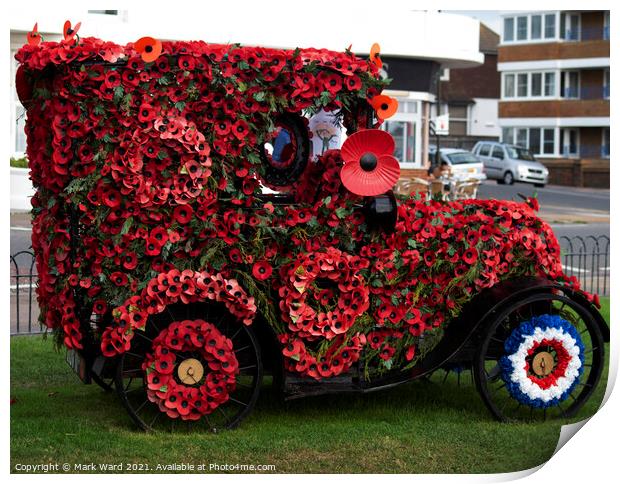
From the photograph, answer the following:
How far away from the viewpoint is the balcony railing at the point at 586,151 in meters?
46.8

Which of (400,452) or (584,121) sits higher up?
(584,121)

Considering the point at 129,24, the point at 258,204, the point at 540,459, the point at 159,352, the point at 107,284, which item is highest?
the point at 129,24

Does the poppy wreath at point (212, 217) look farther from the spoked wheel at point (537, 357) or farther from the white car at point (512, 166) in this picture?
the white car at point (512, 166)

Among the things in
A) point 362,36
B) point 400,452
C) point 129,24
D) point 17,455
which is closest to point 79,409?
point 17,455

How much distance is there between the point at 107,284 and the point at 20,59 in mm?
1494

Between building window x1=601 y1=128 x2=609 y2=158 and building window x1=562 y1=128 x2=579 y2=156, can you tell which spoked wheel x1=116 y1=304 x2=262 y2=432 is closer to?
building window x1=601 y1=128 x2=609 y2=158

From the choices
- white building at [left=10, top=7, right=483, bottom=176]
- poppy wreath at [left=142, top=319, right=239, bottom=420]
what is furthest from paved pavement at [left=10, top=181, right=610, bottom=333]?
white building at [left=10, top=7, right=483, bottom=176]

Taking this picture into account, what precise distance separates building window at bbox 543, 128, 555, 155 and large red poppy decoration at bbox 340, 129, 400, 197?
142 ft

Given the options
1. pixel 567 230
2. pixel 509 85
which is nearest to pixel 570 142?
pixel 509 85

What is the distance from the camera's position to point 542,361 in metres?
7.05

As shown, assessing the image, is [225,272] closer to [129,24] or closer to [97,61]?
[97,61]

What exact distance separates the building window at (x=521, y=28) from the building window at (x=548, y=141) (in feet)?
14.6

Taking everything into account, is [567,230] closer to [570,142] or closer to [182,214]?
[182,214]

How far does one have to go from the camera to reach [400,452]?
6.47 metres
